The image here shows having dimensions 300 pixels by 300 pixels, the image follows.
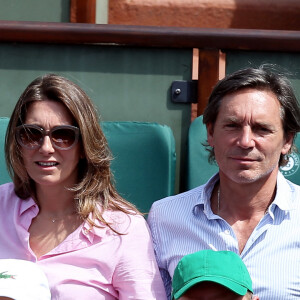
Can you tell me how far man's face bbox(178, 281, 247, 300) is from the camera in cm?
155

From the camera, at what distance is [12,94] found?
2.52 metres

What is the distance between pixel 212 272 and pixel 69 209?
1.99 ft

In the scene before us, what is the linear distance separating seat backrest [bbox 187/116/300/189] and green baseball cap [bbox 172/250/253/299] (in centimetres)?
74

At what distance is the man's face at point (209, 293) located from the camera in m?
1.55

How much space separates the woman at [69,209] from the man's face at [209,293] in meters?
0.29

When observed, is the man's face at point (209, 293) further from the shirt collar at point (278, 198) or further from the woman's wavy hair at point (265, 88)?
the woman's wavy hair at point (265, 88)

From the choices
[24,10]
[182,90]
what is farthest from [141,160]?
[24,10]

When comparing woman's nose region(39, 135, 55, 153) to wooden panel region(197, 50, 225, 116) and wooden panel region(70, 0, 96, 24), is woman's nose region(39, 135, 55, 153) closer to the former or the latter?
wooden panel region(197, 50, 225, 116)

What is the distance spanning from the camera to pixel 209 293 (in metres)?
1.57

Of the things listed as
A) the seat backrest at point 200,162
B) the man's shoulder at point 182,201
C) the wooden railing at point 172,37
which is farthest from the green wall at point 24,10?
the man's shoulder at point 182,201

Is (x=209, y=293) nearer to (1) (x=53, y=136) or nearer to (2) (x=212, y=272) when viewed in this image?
(2) (x=212, y=272)

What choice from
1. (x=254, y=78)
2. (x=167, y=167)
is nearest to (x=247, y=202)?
(x=254, y=78)

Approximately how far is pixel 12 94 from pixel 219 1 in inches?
48.1

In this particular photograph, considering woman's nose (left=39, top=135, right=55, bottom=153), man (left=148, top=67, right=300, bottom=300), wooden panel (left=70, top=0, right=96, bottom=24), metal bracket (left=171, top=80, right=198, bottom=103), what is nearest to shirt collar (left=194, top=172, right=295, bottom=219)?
man (left=148, top=67, right=300, bottom=300)
